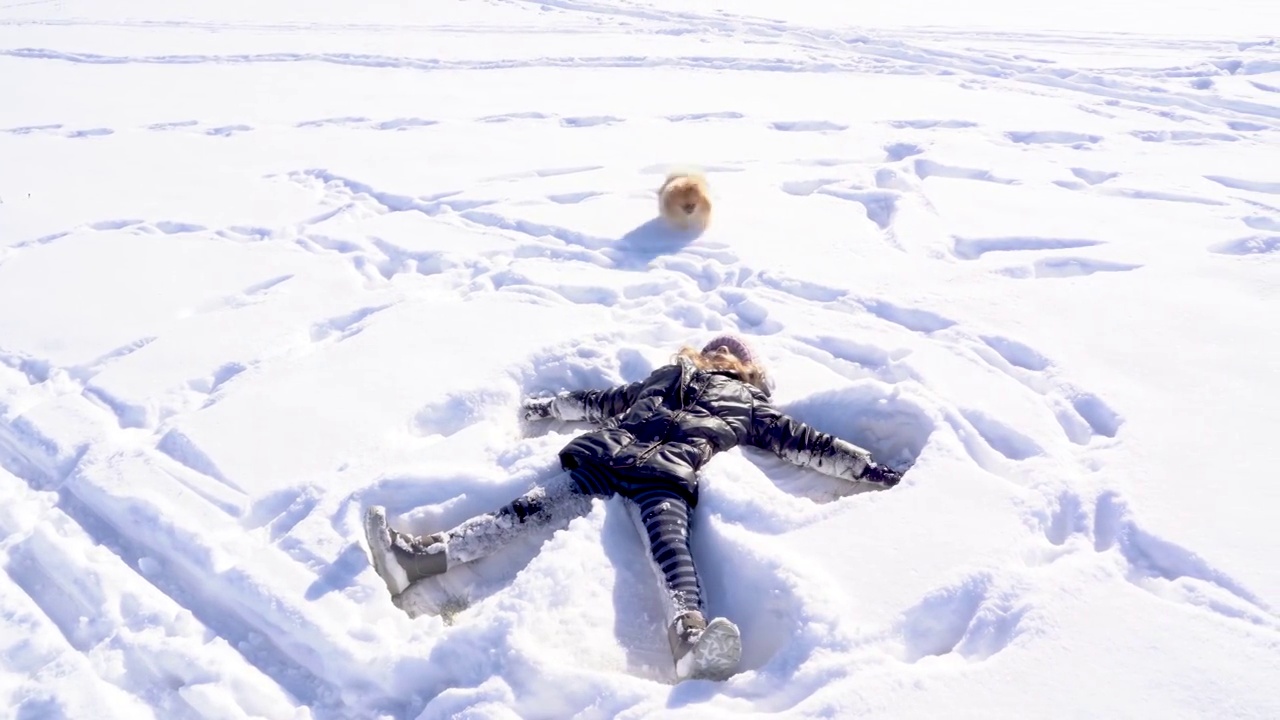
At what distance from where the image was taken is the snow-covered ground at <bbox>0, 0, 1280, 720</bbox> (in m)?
2.81

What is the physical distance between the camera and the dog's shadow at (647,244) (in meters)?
5.63

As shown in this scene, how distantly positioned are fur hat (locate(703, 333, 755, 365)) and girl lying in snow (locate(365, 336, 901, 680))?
6 centimetres

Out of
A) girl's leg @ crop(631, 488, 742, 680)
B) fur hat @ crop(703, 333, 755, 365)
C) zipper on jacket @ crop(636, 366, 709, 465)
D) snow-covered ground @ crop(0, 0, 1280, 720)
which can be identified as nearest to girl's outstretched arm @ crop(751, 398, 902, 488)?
snow-covered ground @ crop(0, 0, 1280, 720)

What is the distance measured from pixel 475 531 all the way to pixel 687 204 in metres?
3.21

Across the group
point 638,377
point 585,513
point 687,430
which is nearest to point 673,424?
point 687,430

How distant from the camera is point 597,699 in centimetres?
267

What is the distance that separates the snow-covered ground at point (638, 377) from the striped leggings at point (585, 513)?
0.41 feet

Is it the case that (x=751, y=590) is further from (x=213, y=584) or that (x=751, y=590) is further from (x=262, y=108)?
(x=262, y=108)

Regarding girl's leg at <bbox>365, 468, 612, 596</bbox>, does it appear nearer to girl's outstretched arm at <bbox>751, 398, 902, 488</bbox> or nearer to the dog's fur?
girl's outstretched arm at <bbox>751, 398, 902, 488</bbox>

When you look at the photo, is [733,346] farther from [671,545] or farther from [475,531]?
[475,531]

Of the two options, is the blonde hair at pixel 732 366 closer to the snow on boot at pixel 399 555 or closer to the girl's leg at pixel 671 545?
the girl's leg at pixel 671 545

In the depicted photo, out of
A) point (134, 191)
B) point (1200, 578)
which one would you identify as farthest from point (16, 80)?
point (1200, 578)

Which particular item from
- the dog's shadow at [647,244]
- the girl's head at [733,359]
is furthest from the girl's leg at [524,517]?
the dog's shadow at [647,244]

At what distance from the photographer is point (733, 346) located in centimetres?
427
